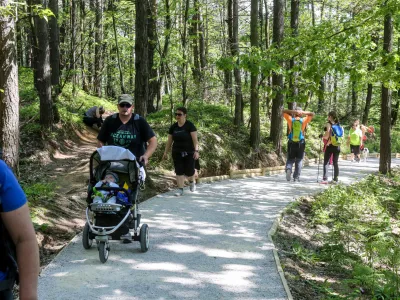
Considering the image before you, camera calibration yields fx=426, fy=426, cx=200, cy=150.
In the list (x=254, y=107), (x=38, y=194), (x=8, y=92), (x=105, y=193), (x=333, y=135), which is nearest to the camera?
(x=105, y=193)

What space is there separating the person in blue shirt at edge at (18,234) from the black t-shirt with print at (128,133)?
14.0ft

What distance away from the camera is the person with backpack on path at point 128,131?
6309 millimetres

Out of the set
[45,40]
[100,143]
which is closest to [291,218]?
[100,143]

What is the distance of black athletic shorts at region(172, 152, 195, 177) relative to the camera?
33.4 ft

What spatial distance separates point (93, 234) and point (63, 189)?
5058 millimetres

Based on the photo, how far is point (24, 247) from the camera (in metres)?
2.07

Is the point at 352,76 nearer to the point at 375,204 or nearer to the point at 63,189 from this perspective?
the point at 375,204

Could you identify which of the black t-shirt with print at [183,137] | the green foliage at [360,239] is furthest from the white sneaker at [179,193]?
the green foliage at [360,239]

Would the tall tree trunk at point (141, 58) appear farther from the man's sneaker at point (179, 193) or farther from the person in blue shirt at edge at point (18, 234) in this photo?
the person in blue shirt at edge at point (18, 234)

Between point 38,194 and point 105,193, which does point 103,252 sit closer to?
point 105,193

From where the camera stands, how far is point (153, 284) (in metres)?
4.92

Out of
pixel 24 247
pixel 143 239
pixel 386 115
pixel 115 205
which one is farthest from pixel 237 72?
pixel 24 247

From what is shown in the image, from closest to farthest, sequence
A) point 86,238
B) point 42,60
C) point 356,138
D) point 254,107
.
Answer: point 86,238 → point 42,60 → point 254,107 → point 356,138

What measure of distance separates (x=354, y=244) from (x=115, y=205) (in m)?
5.33
